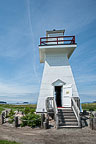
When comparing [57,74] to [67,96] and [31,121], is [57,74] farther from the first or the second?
[31,121]

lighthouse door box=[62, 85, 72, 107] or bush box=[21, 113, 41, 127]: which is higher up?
lighthouse door box=[62, 85, 72, 107]

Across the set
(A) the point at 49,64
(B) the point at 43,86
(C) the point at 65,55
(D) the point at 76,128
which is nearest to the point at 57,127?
(D) the point at 76,128

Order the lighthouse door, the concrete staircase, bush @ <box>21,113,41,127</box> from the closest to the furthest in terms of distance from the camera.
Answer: the concrete staircase
bush @ <box>21,113,41,127</box>
the lighthouse door

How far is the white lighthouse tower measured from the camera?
39.4 ft

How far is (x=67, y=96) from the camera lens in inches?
474

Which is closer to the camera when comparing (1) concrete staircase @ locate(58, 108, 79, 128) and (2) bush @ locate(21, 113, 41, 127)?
(1) concrete staircase @ locate(58, 108, 79, 128)

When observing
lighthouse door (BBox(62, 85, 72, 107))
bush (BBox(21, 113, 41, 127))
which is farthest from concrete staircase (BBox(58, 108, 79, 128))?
bush (BBox(21, 113, 41, 127))

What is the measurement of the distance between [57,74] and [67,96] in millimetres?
2621

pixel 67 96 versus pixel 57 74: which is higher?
pixel 57 74

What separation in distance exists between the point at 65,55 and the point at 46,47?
2.48m

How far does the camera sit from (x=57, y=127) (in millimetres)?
8242

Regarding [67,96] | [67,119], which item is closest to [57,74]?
[67,96]

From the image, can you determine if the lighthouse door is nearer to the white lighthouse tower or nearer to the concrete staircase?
the white lighthouse tower

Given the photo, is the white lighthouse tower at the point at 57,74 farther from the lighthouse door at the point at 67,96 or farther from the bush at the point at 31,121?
the bush at the point at 31,121
